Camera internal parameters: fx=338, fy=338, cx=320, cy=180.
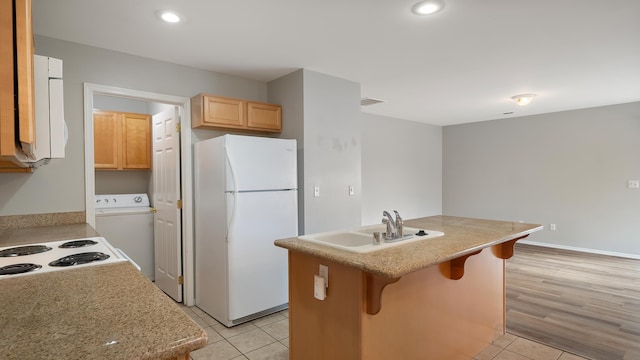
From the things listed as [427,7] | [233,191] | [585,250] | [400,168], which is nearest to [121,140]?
[233,191]

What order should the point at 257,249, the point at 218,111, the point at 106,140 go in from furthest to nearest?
1. the point at 106,140
2. the point at 218,111
3. the point at 257,249

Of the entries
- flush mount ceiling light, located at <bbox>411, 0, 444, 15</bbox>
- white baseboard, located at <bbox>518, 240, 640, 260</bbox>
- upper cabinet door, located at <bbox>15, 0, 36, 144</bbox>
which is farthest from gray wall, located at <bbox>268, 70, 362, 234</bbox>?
white baseboard, located at <bbox>518, 240, 640, 260</bbox>

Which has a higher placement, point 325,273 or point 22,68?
point 22,68

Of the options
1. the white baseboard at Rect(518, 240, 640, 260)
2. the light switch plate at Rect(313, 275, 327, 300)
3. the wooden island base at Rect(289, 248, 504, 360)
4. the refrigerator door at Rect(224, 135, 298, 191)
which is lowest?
the white baseboard at Rect(518, 240, 640, 260)

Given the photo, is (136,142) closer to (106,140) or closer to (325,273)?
(106,140)

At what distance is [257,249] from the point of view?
3016mm

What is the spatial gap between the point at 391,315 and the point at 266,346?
4.01 feet

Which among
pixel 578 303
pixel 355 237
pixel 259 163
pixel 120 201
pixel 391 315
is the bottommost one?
pixel 578 303

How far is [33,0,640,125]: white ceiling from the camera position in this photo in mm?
2199

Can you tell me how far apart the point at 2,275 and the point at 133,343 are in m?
0.89

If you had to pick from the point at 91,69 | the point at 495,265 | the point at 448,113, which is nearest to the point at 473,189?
the point at 448,113

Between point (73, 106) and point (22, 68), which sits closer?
point (22, 68)

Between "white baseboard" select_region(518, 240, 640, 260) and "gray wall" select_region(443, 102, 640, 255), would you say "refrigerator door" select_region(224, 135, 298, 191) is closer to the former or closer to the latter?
"gray wall" select_region(443, 102, 640, 255)

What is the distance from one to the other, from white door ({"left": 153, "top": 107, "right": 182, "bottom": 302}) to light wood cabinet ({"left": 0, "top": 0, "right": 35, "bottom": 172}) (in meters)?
2.71
